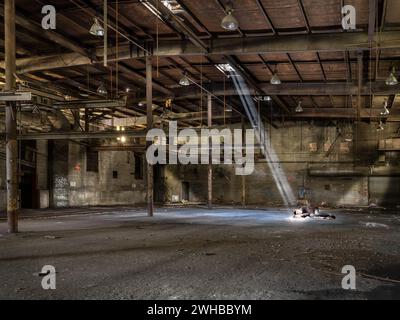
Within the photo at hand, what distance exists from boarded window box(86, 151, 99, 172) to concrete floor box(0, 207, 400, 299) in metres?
12.9

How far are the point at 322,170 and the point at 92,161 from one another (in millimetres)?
14955

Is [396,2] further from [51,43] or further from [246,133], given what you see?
[246,133]

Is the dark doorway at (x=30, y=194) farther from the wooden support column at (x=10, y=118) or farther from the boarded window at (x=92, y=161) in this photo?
the wooden support column at (x=10, y=118)

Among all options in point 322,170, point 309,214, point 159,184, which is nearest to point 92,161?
point 159,184

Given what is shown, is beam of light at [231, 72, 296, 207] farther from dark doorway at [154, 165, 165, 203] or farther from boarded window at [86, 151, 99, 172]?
boarded window at [86, 151, 99, 172]

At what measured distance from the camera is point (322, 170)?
82.7 feet

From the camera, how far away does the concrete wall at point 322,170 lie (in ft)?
79.4

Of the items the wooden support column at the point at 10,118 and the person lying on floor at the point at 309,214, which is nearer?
the wooden support column at the point at 10,118

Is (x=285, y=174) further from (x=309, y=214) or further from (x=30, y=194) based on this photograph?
(x=30, y=194)

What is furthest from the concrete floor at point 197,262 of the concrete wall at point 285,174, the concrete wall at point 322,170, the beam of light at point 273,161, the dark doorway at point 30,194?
the beam of light at point 273,161

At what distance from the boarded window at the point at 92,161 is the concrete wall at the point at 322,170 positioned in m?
7.78

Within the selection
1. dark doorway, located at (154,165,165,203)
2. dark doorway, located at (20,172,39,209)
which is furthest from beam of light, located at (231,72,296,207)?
dark doorway, located at (20,172,39,209)

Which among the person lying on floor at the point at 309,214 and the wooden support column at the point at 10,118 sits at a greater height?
the wooden support column at the point at 10,118
